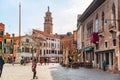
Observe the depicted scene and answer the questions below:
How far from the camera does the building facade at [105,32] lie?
2806 centimetres

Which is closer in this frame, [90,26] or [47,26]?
[90,26]

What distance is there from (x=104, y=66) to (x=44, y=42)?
7376cm

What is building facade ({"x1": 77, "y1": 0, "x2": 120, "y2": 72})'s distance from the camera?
28062 mm

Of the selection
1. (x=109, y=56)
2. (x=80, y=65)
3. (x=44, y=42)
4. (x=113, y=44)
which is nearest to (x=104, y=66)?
(x=109, y=56)

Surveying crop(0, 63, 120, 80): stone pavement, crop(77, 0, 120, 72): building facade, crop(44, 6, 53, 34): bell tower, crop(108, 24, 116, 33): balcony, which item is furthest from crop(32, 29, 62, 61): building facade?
crop(0, 63, 120, 80): stone pavement

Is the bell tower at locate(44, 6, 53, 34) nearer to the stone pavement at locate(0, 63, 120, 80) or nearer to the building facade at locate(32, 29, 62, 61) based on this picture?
the building facade at locate(32, 29, 62, 61)

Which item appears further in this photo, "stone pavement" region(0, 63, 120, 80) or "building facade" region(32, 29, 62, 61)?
"building facade" region(32, 29, 62, 61)

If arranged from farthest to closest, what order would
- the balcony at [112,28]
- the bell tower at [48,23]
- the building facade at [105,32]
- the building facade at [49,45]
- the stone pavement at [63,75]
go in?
the bell tower at [48,23]
the building facade at [49,45]
the balcony at [112,28]
the building facade at [105,32]
the stone pavement at [63,75]

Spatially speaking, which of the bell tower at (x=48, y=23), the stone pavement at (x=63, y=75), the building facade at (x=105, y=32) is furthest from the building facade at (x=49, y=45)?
the stone pavement at (x=63, y=75)

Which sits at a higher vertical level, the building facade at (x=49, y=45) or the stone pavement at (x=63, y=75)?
the building facade at (x=49, y=45)

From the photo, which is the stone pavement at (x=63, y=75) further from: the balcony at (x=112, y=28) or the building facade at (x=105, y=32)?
the balcony at (x=112, y=28)

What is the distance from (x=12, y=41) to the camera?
90.7m

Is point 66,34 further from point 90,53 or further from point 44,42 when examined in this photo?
point 90,53

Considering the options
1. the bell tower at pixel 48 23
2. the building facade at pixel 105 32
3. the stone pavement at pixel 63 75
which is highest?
the bell tower at pixel 48 23
